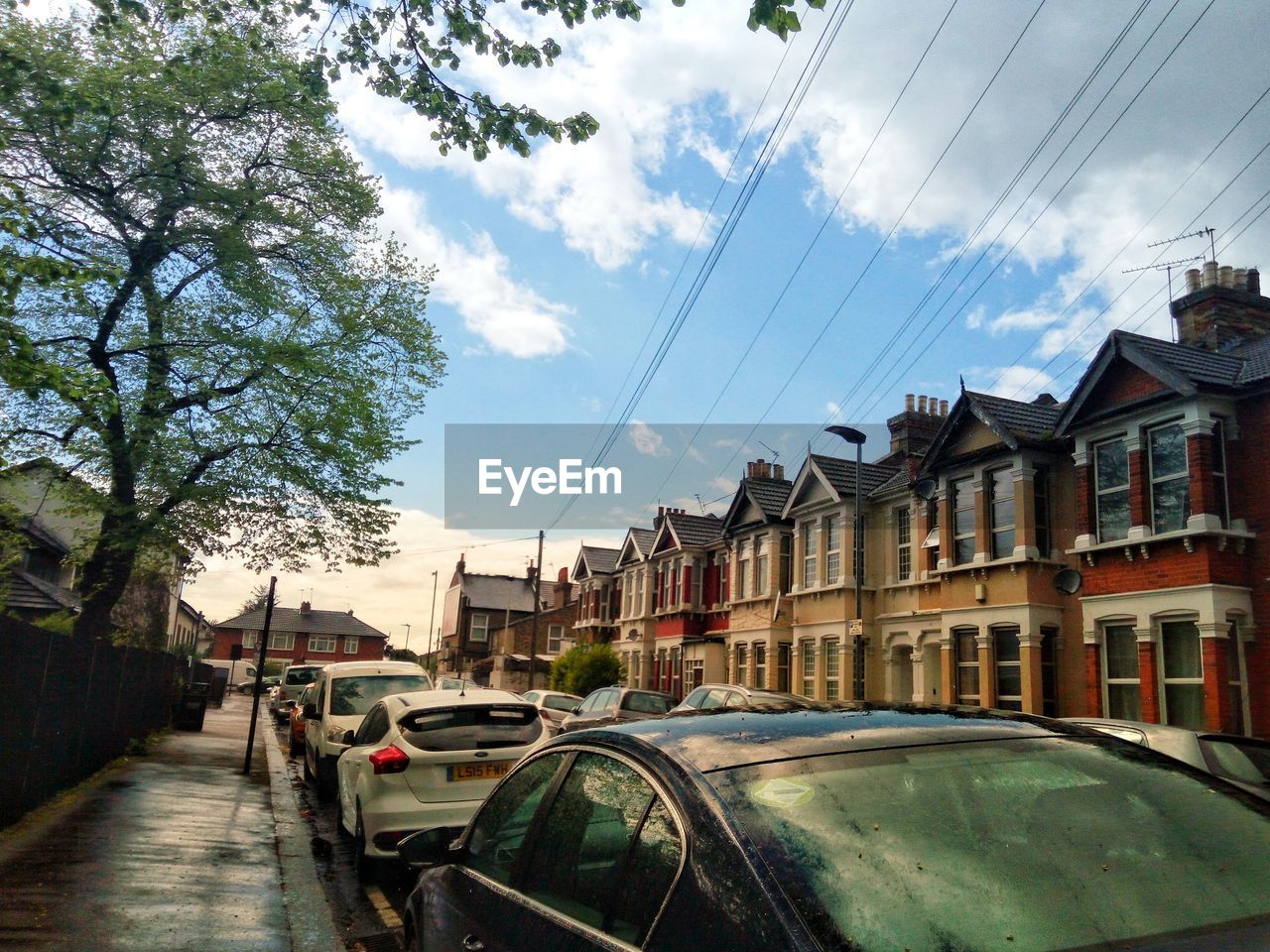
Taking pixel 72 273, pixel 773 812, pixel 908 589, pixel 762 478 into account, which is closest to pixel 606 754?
pixel 773 812

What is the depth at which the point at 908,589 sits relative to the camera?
25.4 m

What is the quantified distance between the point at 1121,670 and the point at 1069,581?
1923mm

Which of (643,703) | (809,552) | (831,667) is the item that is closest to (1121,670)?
(643,703)

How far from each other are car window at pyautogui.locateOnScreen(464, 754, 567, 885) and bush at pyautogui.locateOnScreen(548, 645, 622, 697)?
3740 cm

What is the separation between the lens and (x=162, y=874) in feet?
26.6

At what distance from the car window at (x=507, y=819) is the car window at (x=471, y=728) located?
16.5 feet

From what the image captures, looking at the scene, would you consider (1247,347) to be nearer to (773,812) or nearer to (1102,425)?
(1102,425)

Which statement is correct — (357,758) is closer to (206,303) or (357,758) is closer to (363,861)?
(363,861)

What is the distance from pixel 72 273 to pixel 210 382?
38.0 ft

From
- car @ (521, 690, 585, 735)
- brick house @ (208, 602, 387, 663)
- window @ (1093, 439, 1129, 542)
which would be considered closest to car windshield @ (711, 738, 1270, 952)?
window @ (1093, 439, 1129, 542)

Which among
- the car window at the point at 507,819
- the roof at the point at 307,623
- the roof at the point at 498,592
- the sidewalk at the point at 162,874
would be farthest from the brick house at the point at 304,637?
the car window at the point at 507,819

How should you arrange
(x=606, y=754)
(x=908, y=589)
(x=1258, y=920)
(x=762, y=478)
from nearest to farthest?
(x=1258, y=920) → (x=606, y=754) → (x=908, y=589) → (x=762, y=478)

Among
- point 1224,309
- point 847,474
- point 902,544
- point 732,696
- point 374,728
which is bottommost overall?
point 374,728

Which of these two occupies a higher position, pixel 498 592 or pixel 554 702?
pixel 498 592
